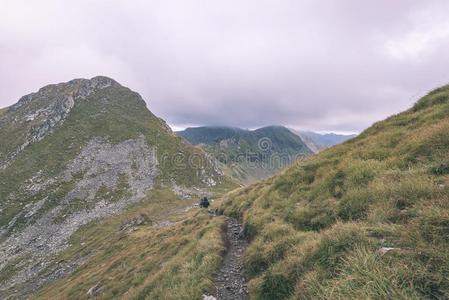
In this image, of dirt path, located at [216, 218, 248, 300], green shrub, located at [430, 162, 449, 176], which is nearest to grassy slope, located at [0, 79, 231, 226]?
dirt path, located at [216, 218, 248, 300]

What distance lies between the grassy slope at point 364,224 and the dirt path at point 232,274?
62cm

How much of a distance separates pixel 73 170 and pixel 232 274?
9838cm

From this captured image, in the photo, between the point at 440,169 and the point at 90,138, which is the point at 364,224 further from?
the point at 90,138

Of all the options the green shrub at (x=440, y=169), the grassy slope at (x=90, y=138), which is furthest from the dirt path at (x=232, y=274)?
the grassy slope at (x=90, y=138)

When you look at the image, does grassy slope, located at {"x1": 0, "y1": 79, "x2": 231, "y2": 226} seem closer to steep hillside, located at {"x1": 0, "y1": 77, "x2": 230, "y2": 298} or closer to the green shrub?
steep hillside, located at {"x1": 0, "y1": 77, "x2": 230, "y2": 298}

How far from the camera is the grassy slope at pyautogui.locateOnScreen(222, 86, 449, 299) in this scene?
6.07 m

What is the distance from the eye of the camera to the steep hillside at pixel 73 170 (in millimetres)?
63719

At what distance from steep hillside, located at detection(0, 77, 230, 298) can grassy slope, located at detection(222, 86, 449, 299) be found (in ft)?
151

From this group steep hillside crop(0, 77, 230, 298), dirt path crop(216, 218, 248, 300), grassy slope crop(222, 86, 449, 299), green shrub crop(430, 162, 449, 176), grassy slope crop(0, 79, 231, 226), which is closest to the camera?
grassy slope crop(222, 86, 449, 299)

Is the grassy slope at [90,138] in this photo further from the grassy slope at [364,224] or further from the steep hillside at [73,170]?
the grassy slope at [364,224]

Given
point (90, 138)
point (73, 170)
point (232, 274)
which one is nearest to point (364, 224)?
point (232, 274)

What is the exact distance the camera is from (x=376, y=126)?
20453 mm

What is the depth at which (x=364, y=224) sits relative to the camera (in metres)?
8.70

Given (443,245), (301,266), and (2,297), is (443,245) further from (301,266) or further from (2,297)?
(2,297)
